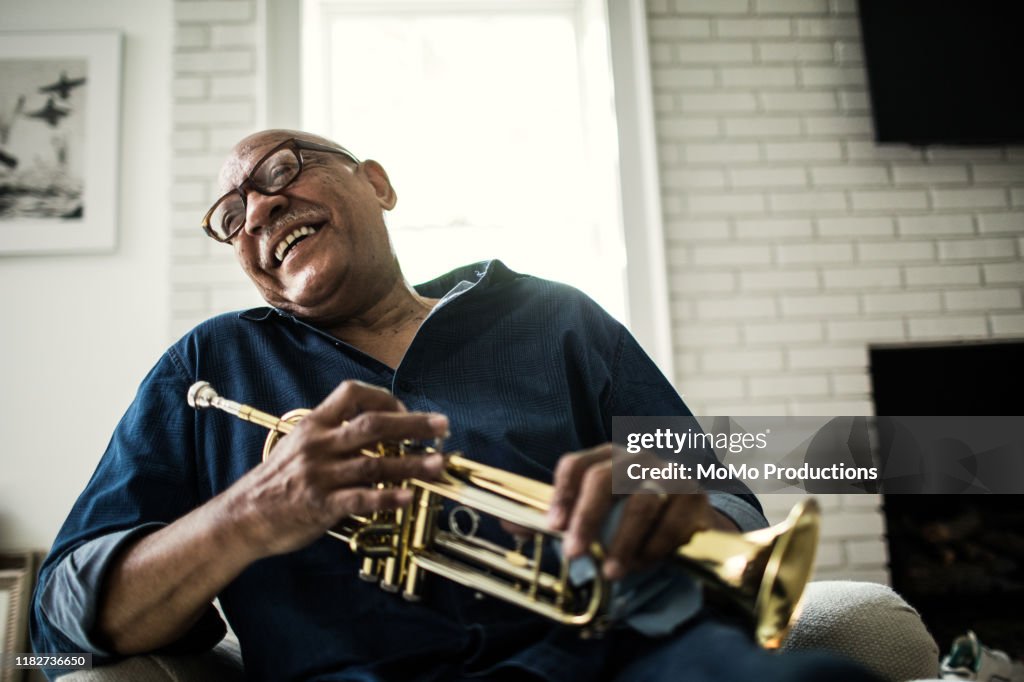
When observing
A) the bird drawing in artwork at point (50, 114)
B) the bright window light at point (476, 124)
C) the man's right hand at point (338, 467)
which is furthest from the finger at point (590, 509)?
the bird drawing in artwork at point (50, 114)

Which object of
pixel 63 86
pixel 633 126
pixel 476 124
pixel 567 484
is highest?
pixel 63 86

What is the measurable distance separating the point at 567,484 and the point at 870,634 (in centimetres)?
59

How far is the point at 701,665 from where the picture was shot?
0.75 metres

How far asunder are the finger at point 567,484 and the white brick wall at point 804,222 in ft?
5.53

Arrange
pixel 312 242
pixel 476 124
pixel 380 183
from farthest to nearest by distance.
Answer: pixel 476 124 < pixel 380 183 < pixel 312 242

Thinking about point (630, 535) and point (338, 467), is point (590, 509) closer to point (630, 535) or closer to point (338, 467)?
point (630, 535)

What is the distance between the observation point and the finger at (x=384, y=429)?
79 centimetres

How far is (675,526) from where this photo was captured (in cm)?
76

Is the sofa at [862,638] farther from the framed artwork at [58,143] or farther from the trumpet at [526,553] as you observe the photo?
the framed artwork at [58,143]

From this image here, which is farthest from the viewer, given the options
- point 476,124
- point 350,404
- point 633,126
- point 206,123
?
point 476,124

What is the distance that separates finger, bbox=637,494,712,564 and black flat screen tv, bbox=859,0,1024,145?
216 cm

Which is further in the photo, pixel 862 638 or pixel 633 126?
pixel 633 126

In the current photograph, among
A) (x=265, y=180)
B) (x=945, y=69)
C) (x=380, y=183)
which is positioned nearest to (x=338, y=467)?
(x=265, y=180)

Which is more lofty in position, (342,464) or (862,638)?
(342,464)
